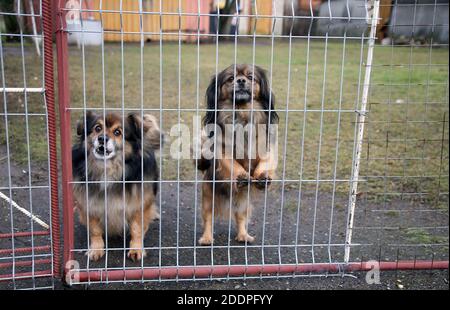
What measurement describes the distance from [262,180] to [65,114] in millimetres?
1406

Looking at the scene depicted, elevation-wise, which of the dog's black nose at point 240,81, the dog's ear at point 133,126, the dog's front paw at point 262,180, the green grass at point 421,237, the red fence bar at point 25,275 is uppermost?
the dog's black nose at point 240,81

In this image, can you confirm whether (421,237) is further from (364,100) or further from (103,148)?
(103,148)

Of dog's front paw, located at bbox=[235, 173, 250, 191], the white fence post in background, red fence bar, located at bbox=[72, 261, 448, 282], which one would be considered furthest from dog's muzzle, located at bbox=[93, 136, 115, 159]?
the white fence post in background

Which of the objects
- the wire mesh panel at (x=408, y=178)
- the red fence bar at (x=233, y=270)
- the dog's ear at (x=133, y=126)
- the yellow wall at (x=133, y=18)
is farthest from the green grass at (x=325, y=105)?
the yellow wall at (x=133, y=18)

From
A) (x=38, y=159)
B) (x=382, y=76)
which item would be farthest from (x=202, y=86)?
(x=38, y=159)

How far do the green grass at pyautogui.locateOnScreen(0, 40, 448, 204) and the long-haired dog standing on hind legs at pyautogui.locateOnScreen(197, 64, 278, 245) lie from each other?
169mm

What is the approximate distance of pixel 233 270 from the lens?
3.06 metres

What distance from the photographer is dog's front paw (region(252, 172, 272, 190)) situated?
3350mm

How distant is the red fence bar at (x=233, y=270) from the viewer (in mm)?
2947

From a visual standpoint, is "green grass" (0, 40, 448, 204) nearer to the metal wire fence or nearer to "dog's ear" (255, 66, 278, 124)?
the metal wire fence

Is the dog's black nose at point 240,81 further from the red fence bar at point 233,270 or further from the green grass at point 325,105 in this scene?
the red fence bar at point 233,270

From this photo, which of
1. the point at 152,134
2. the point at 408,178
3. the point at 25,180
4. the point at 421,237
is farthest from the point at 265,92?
the point at 25,180

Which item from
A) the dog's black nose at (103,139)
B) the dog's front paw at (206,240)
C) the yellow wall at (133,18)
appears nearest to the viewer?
the dog's black nose at (103,139)

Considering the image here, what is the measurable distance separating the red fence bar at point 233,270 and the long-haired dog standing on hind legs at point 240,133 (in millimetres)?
514
